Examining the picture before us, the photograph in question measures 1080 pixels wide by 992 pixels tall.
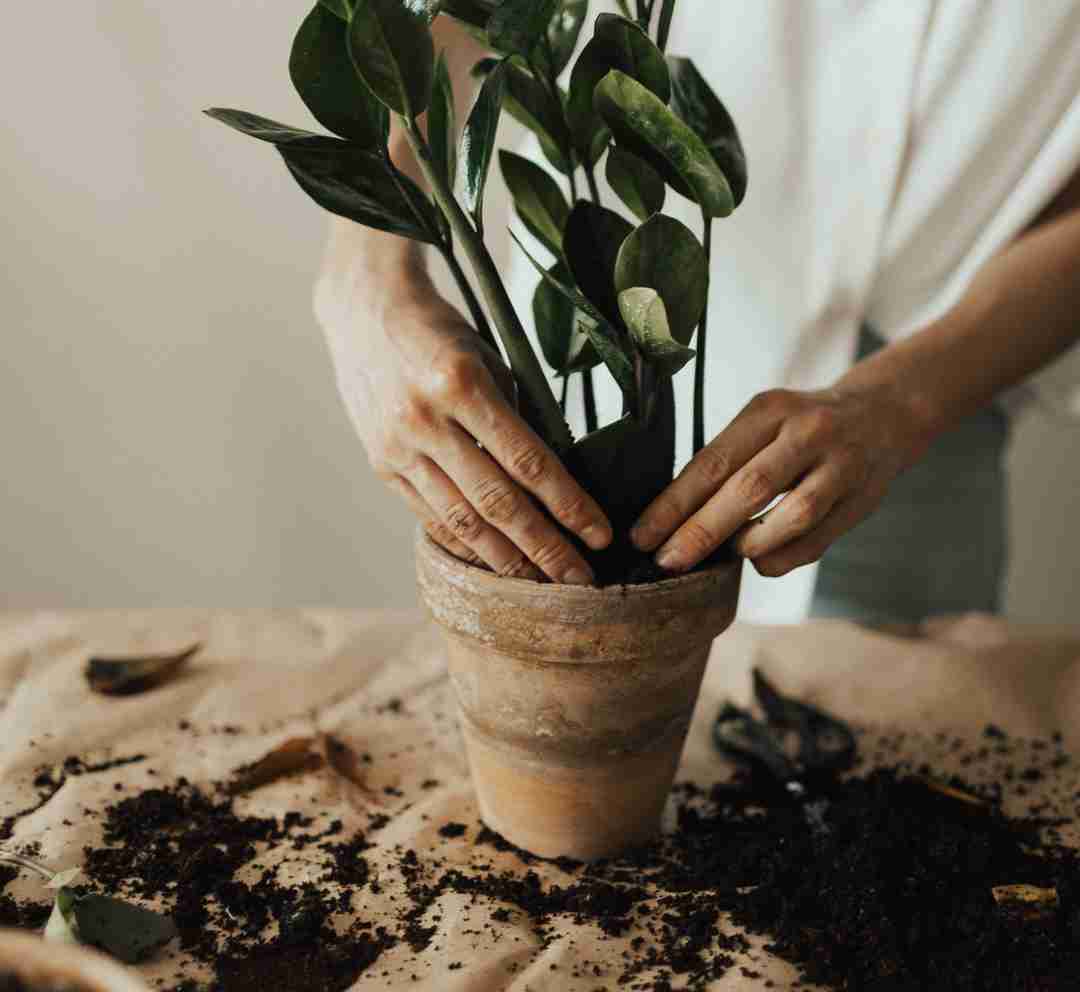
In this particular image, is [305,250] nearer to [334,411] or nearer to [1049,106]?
[334,411]

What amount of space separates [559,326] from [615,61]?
18 centimetres

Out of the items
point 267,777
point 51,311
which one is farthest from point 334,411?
point 267,777

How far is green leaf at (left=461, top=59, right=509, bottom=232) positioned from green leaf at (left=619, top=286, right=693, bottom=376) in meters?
0.10

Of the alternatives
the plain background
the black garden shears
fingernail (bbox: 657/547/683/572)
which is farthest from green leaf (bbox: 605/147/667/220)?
the plain background

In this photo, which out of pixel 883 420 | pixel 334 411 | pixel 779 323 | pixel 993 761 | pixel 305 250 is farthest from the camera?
pixel 334 411

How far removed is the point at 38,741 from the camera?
84cm

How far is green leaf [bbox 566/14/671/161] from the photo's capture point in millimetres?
623

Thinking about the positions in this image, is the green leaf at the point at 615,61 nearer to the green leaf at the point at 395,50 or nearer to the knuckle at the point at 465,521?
the green leaf at the point at 395,50

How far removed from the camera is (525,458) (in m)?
0.63

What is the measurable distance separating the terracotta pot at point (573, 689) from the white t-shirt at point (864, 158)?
1.44ft

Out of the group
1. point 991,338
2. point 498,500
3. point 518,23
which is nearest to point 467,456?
point 498,500

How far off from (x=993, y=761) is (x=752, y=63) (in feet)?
2.05

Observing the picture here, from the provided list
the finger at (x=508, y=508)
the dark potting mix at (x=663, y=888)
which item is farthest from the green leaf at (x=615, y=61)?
the dark potting mix at (x=663, y=888)

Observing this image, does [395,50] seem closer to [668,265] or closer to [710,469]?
[668,265]
